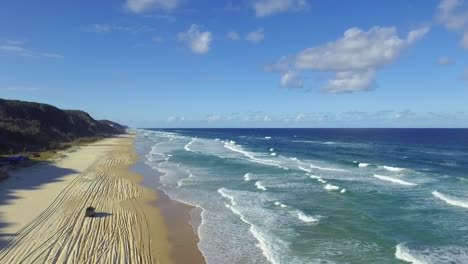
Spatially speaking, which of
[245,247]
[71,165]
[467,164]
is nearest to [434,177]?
[467,164]

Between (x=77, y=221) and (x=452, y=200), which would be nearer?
(x=77, y=221)

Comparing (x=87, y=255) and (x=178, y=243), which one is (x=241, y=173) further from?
(x=87, y=255)

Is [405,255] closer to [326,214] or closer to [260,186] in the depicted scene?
[326,214]

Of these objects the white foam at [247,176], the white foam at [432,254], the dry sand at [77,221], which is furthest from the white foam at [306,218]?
the white foam at [247,176]

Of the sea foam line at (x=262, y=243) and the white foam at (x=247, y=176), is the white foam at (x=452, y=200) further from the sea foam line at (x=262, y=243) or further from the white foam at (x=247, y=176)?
the white foam at (x=247, y=176)

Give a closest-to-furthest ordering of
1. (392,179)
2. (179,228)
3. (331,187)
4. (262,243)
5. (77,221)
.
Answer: (262,243)
(77,221)
(179,228)
(331,187)
(392,179)

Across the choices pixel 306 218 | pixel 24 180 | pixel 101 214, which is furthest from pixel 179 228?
pixel 24 180
